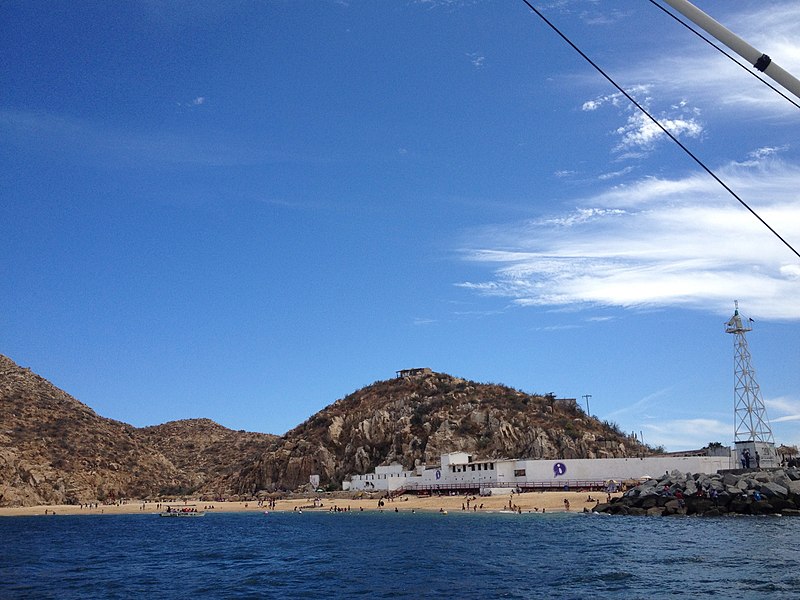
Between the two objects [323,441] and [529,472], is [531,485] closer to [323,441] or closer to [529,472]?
[529,472]

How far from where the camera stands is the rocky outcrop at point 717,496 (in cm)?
5562

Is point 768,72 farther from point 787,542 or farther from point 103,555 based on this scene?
point 103,555

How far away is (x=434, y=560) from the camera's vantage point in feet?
123

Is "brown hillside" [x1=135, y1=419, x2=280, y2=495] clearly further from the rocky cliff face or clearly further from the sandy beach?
the sandy beach

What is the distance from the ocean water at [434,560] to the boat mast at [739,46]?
73.6ft

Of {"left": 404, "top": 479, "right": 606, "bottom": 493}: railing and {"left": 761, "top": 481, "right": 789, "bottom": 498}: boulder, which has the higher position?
{"left": 761, "top": 481, "right": 789, "bottom": 498}: boulder

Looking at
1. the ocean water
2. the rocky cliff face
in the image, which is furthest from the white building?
the ocean water

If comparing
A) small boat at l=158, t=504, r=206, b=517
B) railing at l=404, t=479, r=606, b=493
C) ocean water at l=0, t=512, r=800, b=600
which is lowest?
small boat at l=158, t=504, r=206, b=517

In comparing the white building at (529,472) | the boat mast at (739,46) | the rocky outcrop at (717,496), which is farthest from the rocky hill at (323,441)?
the boat mast at (739,46)

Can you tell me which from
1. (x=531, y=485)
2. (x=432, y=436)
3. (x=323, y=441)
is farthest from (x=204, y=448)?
(x=531, y=485)

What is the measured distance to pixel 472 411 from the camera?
112750 mm

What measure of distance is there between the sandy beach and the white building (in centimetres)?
293

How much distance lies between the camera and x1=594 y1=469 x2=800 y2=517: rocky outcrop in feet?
182

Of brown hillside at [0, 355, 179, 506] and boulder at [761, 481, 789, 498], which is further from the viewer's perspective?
brown hillside at [0, 355, 179, 506]
